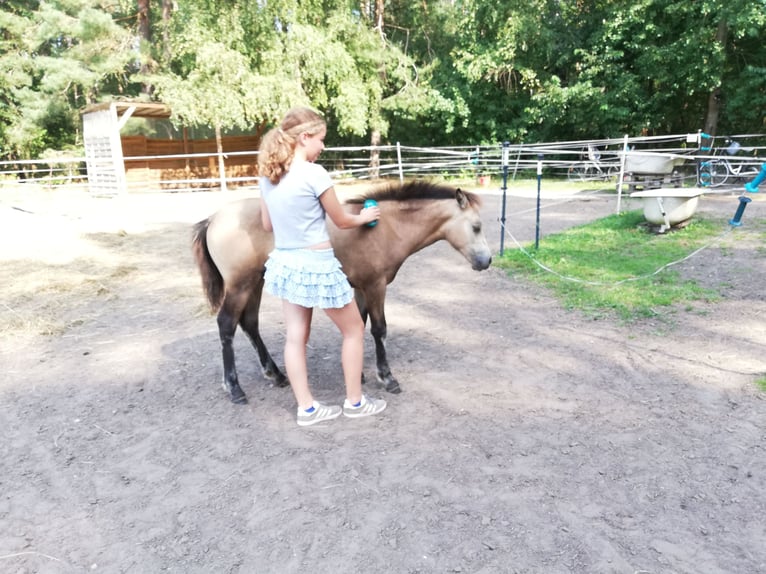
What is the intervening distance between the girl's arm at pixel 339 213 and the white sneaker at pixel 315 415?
1.08 metres

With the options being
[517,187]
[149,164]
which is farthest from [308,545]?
Result: [149,164]

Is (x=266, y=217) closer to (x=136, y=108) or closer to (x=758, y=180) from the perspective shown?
(x=758, y=180)

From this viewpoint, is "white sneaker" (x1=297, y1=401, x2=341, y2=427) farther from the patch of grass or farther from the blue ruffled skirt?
the patch of grass

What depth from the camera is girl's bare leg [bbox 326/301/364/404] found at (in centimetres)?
281


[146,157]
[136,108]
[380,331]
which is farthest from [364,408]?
[136,108]

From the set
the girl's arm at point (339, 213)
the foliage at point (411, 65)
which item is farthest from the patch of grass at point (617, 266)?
the foliage at point (411, 65)

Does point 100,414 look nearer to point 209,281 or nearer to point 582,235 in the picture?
point 209,281

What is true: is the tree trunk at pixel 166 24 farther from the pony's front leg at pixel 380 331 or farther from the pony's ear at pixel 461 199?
the pony's front leg at pixel 380 331

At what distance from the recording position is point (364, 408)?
305 cm

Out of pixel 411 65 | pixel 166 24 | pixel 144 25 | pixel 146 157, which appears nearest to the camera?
pixel 146 157

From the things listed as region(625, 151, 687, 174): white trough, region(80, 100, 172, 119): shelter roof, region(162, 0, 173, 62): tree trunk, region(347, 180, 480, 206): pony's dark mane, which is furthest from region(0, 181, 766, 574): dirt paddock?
region(162, 0, 173, 62): tree trunk

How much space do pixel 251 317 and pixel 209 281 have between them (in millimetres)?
372

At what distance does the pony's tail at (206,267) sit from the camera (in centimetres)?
342

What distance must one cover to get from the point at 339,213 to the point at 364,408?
1181 millimetres
